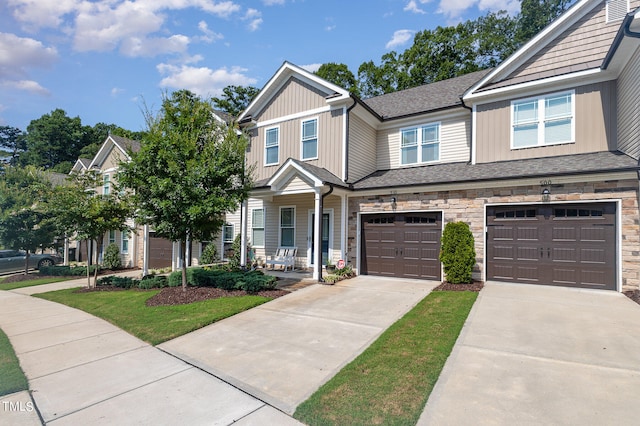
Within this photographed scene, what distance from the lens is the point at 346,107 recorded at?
39.4 feet

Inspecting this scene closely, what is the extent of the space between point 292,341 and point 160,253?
15.4 metres

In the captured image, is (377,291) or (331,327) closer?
(331,327)

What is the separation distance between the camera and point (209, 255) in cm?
1594

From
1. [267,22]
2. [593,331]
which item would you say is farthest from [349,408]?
[267,22]

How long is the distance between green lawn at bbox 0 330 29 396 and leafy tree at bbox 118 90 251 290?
13.8 ft

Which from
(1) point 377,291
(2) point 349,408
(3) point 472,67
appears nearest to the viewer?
(2) point 349,408

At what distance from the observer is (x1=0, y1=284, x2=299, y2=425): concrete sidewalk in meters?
3.26

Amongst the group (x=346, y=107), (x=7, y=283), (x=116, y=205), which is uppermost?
(x=346, y=107)

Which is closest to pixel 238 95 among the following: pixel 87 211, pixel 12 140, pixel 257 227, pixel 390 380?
pixel 257 227

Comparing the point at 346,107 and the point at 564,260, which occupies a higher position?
the point at 346,107

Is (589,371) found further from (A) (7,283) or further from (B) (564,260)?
(A) (7,283)

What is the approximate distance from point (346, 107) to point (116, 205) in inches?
360

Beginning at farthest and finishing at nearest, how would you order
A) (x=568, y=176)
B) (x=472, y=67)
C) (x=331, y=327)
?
(x=472, y=67)
(x=568, y=176)
(x=331, y=327)

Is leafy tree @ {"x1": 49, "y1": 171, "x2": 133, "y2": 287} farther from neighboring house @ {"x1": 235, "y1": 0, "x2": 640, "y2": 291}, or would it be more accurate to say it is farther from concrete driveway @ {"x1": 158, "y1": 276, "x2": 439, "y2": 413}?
concrete driveway @ {"x1": 158, "y1": 276, "x2": 439, "y2": 413}
